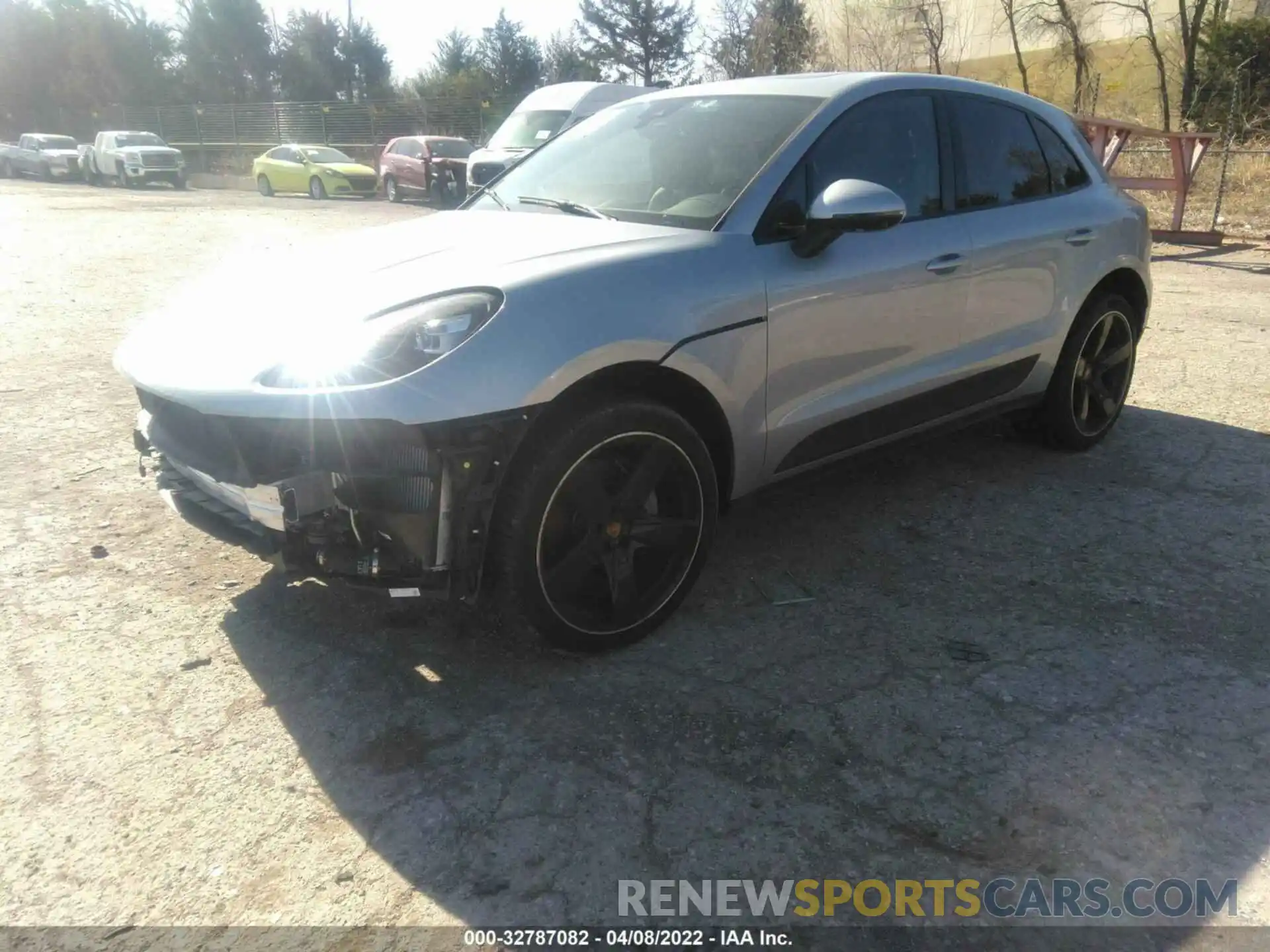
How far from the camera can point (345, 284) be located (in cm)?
298

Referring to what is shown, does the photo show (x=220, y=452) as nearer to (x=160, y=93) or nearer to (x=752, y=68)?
(x=752, y=68)

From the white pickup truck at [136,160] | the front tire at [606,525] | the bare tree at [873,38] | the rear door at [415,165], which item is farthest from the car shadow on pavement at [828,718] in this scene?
the white pickup truck at [136,160]

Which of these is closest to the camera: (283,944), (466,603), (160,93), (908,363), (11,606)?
(283,944)

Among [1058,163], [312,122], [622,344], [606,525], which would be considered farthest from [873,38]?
[606,525]

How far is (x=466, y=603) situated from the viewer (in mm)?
2689

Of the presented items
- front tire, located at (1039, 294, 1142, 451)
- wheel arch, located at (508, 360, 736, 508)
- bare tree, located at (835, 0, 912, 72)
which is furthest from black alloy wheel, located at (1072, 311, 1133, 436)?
bare tree, located at (835, 0, 912, 72)

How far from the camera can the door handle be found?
12.0 feet

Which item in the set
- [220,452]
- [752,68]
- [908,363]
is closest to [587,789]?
[220,452]

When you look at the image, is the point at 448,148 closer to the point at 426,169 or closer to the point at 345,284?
the point at 426,169

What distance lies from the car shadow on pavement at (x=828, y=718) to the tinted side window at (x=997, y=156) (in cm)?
129

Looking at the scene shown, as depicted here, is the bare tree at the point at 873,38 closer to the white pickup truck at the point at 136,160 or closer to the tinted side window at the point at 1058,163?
the white pickup truck at the point at 136,160

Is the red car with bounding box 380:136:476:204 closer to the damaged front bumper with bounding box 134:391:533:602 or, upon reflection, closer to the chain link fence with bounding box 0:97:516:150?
the chain link fence with bounding box 0:97:516:150

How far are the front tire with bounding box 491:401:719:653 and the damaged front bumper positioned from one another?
4.0 inches

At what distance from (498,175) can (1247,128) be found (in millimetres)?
21013
